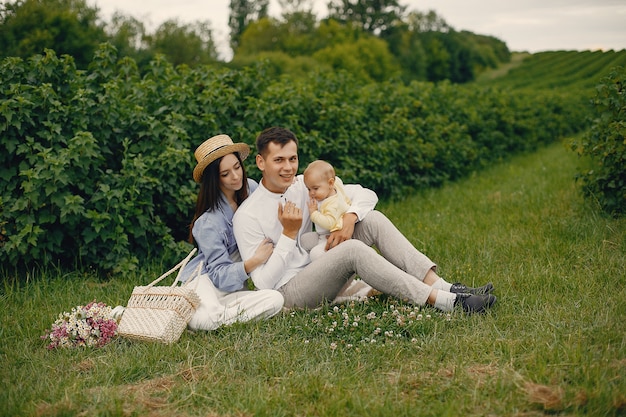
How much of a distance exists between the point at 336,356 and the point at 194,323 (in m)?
1.12

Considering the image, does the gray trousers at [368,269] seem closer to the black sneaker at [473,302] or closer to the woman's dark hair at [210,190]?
the black sneaker at [473,302]

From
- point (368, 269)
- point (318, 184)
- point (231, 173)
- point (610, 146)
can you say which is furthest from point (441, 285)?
point (610, 146)

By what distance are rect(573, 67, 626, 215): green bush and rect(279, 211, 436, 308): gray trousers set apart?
3.36 m

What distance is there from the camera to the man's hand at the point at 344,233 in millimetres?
4801

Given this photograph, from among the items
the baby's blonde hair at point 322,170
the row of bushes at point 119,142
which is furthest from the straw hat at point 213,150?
the row of bushes at point 119,142

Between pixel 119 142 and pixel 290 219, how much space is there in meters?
2.60

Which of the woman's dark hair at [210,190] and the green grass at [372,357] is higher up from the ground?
the woman's dark hair at [210,190]

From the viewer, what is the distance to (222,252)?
477 cm

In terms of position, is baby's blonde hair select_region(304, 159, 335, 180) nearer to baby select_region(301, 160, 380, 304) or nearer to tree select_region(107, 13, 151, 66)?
baby select_region(301, 160, 380, 304)

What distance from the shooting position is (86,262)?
20.0 ft

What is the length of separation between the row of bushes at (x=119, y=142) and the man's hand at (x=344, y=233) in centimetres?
198

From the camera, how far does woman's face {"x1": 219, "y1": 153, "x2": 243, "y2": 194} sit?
192 inches

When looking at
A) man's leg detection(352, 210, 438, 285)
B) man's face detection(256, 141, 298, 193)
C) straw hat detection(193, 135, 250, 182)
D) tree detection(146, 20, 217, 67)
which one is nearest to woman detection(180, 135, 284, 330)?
straw hat detection(193, 135, 250, 182)

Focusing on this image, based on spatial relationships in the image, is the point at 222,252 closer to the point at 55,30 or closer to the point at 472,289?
the point at 472,289
